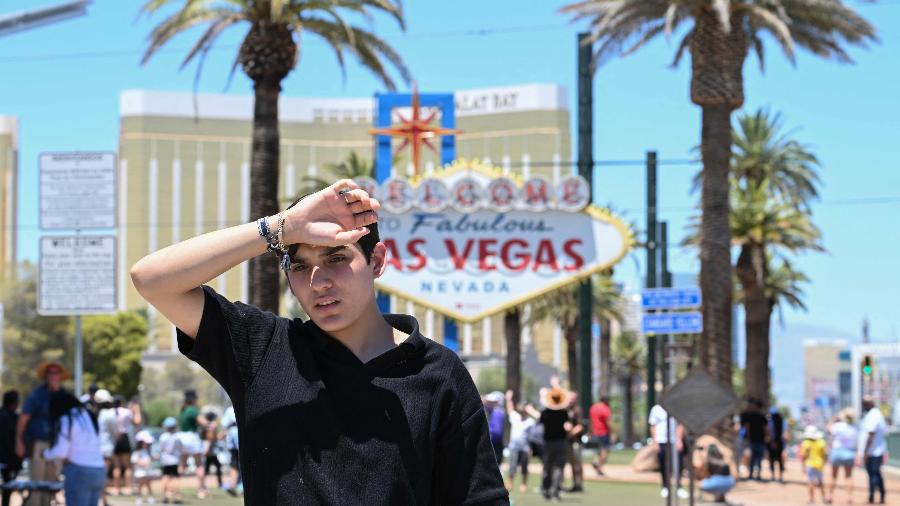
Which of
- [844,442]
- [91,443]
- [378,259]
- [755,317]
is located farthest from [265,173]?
[755,317]

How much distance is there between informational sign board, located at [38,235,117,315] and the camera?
1460cm

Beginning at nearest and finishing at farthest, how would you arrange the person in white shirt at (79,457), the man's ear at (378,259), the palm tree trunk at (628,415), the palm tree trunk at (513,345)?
the man's ear at (378,259), the person in white shirt at (79,457), the palm tree trunk at (513,345), the palm tree trunk at (628,415)

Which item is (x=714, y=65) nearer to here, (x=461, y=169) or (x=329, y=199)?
(x=461, y=169)

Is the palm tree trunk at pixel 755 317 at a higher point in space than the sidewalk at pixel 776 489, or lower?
higher

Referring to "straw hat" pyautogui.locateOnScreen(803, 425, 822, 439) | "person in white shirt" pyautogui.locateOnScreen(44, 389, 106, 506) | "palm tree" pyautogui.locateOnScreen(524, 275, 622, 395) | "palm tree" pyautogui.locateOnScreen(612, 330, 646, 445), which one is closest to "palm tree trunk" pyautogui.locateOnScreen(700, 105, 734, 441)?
"straw hat" pyautogui.locateOnScreen(803, 425, 822, 439)

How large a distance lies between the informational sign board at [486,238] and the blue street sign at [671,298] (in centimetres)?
208

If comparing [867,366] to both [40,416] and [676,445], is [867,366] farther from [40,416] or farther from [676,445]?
[40,416]

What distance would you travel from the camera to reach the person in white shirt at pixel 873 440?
69.4 ft

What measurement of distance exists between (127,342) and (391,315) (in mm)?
99669

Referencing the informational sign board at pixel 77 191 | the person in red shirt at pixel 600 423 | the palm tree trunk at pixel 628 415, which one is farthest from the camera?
the palm tree trunk at pixel 628 415

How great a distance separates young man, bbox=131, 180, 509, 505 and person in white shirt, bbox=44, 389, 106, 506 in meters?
8.59

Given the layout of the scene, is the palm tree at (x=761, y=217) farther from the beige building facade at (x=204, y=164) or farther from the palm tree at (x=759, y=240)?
the beige building facade at (x=204, y=164)

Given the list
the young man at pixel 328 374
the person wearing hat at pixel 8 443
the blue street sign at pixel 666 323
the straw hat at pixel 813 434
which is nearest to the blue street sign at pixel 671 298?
the blue street sign at pixel 666 323

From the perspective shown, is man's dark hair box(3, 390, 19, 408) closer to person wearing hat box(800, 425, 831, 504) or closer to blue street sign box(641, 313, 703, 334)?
person wearing hat box(800, 425, 831, 504)
